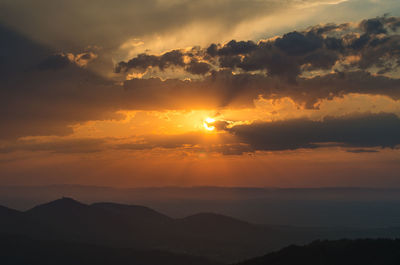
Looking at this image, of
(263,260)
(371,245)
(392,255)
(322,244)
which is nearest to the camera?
(392,255)

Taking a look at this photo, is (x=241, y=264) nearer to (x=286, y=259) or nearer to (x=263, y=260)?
(x=263, y=260)

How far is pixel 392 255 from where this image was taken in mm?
133750

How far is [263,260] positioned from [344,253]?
37428mm

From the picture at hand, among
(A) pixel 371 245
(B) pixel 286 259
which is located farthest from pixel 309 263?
(A) pixel 371 245

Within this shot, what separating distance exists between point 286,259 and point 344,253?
23.1m

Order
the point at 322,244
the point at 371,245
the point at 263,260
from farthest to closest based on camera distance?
the point at 263,260 < the point at 322,244 < the point at 371,245

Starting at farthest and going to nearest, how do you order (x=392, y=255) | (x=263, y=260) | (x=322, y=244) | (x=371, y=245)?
(x=263, y=260) < (x=322, y=244) < (x=371, y=245) < (x=392, y=255)

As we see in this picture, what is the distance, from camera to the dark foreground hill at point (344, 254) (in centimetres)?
13775

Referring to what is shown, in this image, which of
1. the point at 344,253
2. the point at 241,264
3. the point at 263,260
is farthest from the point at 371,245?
the point at 241,264

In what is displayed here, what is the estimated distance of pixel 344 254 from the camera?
147 metres

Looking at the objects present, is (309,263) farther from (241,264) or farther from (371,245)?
(241,264)

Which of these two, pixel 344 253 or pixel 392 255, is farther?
pixel 344 253

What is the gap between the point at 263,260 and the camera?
174 m

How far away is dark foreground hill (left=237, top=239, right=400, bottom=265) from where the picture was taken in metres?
138
